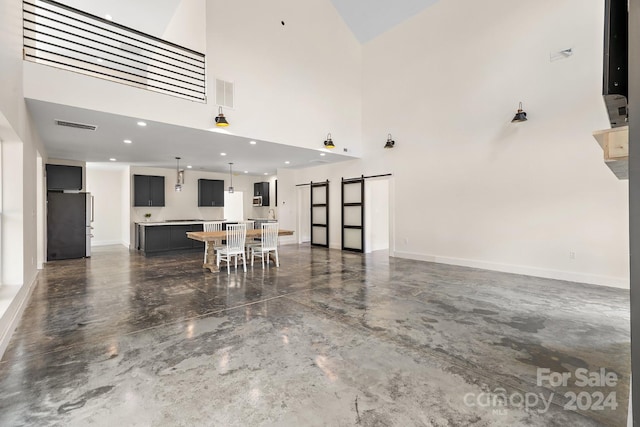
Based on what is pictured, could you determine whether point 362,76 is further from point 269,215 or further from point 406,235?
point 269,215

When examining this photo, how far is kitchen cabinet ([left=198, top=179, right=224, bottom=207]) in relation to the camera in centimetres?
982

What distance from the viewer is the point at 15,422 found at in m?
1.65

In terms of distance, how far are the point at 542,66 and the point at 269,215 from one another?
8537 mm

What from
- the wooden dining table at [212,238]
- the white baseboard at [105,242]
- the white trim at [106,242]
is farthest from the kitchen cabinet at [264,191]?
the white baseboard at [105,242]

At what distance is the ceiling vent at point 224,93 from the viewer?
→ 523cm

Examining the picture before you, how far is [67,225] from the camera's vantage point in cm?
697

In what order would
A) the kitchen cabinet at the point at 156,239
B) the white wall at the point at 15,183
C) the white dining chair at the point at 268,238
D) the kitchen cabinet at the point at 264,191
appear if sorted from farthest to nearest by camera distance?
the kitchen cabinet at the point at 264,191 → the kitchen cabinet at the point at 156,239 → the white dining chair at the point at 268,238 → the white wall at the point at 15,183

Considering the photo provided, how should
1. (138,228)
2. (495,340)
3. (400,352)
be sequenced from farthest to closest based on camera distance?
1. (138,228)
2. (495,340)
3. (400,352)

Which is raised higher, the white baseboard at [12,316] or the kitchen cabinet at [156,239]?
the kitchen cabinet at [156,239]

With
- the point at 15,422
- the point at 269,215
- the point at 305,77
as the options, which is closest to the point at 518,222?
the point at 305,77

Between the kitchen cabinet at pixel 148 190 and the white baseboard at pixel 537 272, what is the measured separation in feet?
25.1

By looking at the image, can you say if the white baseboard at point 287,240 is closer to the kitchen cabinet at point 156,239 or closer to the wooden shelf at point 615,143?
the kitchen cabinet at point 156,239

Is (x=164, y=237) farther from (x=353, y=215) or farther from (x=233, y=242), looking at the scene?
(x=353, y=215)

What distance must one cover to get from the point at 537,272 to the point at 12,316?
23.5 ft
